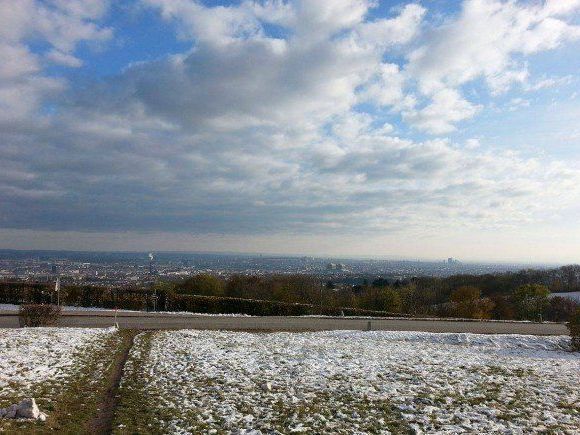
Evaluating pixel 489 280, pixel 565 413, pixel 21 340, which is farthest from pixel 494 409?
pixel 489 280

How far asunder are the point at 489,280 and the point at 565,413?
109 meters

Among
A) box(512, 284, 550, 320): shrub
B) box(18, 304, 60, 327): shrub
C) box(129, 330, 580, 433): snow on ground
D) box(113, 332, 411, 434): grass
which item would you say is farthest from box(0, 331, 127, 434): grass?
box(512, 284, 550, 320): shrub

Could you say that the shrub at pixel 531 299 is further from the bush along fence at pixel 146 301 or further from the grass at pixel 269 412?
the grass at pixel 269 412

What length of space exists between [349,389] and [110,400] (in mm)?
5525

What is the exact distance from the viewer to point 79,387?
10477mm

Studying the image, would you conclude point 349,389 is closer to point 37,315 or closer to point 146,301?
point 37,315

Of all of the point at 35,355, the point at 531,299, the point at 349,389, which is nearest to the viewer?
the point at 349,389

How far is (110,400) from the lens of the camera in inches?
379

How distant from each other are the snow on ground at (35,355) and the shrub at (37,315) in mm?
3402

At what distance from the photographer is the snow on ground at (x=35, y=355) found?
10406 mm

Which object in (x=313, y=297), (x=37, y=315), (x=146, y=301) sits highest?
(x=37, y=315)

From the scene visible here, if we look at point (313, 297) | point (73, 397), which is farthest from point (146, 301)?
point (313, 297)

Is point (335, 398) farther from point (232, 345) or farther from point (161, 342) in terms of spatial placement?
point (161, 342)

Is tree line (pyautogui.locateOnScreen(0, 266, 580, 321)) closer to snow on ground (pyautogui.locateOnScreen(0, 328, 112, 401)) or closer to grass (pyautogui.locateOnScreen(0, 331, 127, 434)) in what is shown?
snow on ground (pyautogui.locateOnScreen(0, 328, 112, 401))
